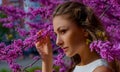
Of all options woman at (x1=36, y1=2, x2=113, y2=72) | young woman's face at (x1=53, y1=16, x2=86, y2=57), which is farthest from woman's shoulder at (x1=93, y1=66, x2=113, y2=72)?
young woman's face at (x1=53, y1=16, x2=86, y2=57)

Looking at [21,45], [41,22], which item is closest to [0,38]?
[41,22]

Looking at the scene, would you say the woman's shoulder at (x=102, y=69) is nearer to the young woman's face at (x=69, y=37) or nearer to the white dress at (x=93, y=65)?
the white dress at (x=93, y=65)

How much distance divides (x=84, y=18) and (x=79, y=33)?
9 centimetres

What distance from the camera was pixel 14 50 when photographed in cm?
245

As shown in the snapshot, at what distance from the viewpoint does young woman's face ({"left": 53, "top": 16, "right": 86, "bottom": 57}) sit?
5.41ft

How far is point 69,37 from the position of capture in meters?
1.66

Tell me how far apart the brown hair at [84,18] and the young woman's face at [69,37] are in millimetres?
29

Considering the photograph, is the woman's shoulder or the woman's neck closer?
the woman's shoulder

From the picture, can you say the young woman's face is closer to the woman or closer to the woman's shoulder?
the woman

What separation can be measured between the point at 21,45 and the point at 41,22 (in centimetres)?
89

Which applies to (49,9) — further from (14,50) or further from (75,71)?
(75,71)

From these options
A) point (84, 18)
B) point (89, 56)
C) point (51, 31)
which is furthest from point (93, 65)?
point (51, 31)

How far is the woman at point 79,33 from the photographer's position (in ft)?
5.42

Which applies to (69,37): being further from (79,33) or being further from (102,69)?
(102,69)
